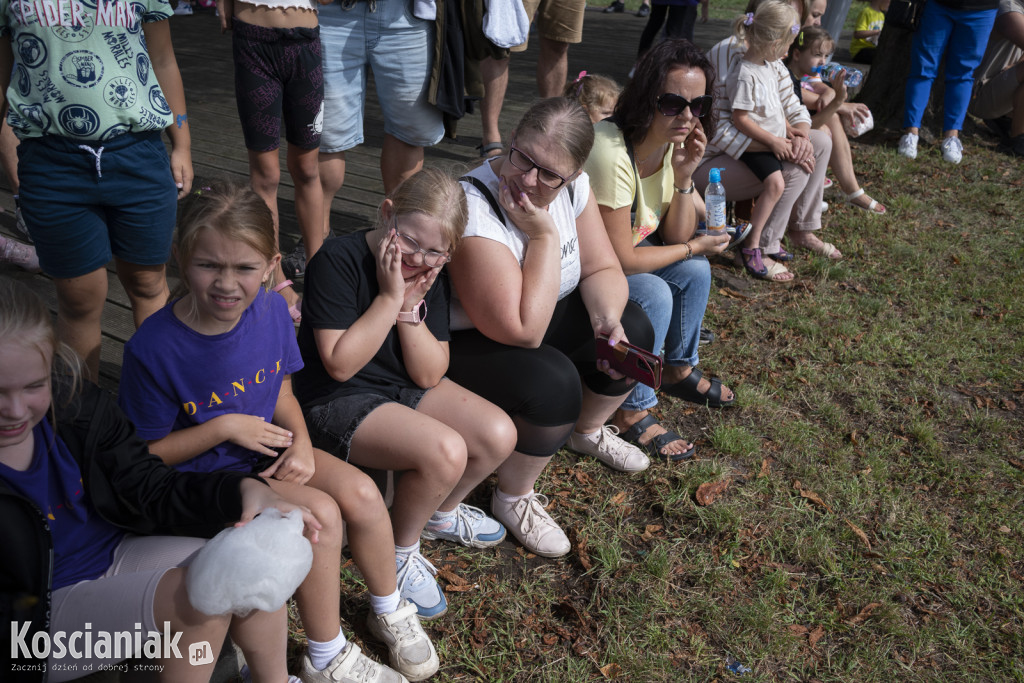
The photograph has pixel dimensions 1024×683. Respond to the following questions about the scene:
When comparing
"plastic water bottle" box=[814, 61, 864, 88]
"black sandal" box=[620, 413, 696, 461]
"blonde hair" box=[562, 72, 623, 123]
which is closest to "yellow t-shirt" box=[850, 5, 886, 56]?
"plastic water bottle" box=[814, 61, 864, 88]

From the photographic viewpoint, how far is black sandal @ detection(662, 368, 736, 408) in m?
3.59

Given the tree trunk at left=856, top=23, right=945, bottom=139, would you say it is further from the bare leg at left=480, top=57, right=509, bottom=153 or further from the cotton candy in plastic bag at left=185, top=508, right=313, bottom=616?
the cotton candy in plastic bag at left=185, top=508, right=313, bottom=616

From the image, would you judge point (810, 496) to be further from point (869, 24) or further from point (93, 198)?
point (869, 24)

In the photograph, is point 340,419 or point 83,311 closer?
point 340,419

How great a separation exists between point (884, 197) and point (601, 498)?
14.2 feet

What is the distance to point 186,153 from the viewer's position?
8.91ft

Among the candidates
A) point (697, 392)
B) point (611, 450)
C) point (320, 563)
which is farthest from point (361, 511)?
point (697, 392)

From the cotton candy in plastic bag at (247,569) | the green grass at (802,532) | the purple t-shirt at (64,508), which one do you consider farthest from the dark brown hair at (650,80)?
the purple t-shirt at (64,508)

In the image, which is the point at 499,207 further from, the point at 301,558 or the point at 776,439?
the point at 776,439

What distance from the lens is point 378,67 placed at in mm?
3529

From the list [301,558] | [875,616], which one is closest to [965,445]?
[875,616]

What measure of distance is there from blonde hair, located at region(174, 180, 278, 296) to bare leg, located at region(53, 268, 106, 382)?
66 centimetres

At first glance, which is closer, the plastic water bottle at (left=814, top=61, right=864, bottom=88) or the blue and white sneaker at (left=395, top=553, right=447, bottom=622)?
the blue and white sneaker at (left=395, top=553, right=447, bottom=622)

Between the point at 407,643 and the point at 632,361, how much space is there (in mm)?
1146
